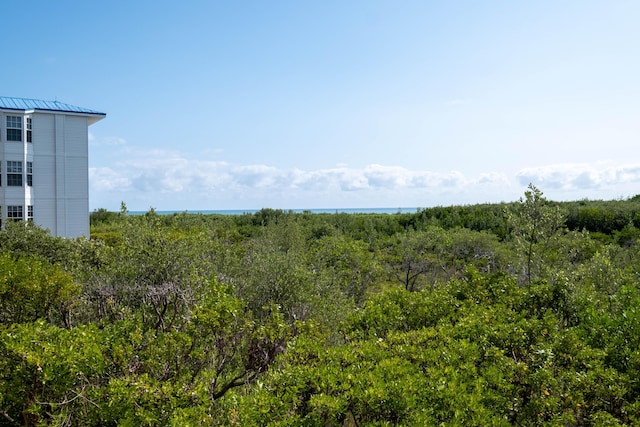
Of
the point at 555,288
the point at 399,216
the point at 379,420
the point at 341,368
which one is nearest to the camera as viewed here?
the point at 379,420

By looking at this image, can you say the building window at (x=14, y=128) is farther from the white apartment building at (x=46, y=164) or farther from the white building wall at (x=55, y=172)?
the white building wall at (x=55, y=172)

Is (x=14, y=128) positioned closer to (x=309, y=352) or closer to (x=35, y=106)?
(x=35, y=106)

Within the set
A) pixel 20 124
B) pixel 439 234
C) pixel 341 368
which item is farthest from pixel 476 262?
pixel 20 124

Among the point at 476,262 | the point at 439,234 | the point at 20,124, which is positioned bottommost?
the point at 476,262

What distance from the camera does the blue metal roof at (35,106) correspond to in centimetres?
3375

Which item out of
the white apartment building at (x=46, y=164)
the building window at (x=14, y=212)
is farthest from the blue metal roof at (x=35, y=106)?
the building window at (x=14, y=212)

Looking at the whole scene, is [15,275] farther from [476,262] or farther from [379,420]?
[476,262]

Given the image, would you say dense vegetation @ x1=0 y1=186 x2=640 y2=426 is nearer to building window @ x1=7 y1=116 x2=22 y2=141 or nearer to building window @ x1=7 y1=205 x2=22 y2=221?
building window @ x1=7 y1=205 x2=22 y2=221

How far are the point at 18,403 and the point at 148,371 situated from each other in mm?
2155

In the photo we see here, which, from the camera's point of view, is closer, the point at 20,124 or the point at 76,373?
the point at 76,373

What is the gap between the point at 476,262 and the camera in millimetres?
29141

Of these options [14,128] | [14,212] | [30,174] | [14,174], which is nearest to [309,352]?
[14,212]

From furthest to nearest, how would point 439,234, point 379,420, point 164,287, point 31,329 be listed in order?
point 439,234
point 164,287
point 31,329
point 379,420

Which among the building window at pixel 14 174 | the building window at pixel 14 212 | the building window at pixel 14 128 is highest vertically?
the building window at pixel 14 128
